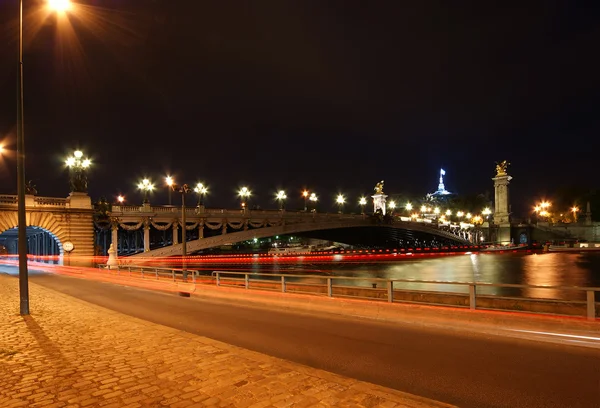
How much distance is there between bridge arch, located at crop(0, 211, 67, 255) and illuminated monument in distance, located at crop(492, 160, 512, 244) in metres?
101

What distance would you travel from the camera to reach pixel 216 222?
5409 centimetres

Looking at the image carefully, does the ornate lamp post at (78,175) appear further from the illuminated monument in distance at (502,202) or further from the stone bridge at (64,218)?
the illuminated monument in distance at (502,202)

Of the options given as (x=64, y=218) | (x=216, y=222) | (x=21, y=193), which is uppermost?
(x=21, y=193)

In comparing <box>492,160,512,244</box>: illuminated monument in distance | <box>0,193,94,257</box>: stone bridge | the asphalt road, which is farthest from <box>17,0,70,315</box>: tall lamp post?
<box>492,160,512,244</box>: illuminated monument in distance

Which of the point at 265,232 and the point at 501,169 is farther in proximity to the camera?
the point at 501,169

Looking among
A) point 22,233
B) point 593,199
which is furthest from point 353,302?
→ point 593,199

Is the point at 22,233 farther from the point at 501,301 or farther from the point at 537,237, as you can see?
the point at 537,237

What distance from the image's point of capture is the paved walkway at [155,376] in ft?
19.8

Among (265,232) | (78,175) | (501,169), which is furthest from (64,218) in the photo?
(501,169)

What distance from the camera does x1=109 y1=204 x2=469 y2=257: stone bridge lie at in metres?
47.6

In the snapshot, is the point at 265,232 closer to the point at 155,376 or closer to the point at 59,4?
the point at 59,4

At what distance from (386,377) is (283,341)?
136 inches

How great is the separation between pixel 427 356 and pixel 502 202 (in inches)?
4567

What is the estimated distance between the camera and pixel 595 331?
9.26m
